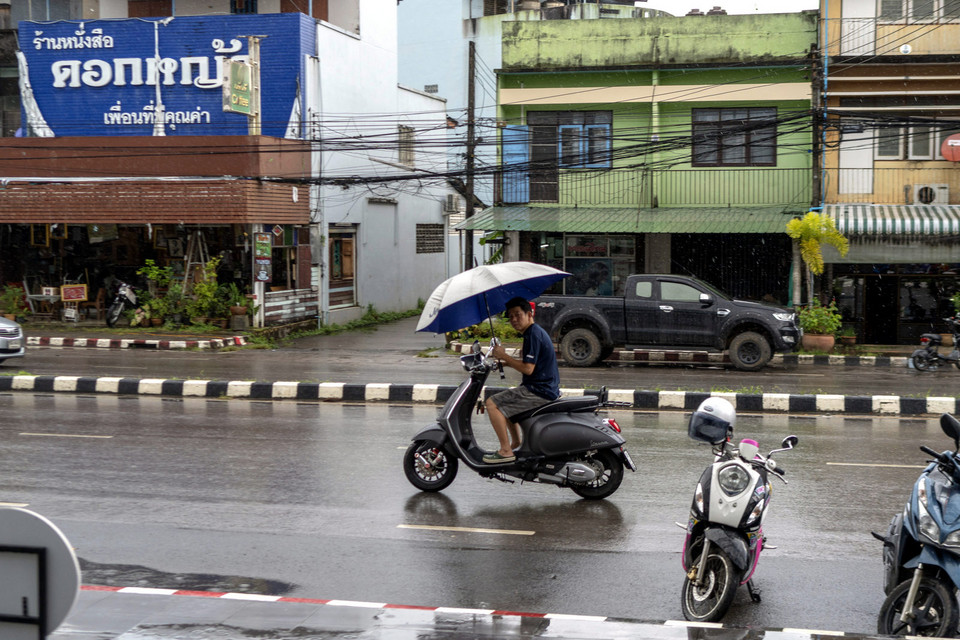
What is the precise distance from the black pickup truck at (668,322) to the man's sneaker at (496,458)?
1113cm

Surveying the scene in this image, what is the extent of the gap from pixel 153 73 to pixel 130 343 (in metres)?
8.07

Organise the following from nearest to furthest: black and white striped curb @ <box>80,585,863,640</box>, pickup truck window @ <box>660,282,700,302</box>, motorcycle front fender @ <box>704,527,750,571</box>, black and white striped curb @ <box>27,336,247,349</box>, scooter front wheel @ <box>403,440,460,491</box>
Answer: black and white striped curb @ <box>80,585,863,640</box>, motorcycle front fender @ <box>704,527,750,571</box>, scooter front wheel @ <box>403,440,460,491</box>, pickup truck window @ <box>660,282,700,302</box>, black and white striped curb @ <box>27,336,247,349</box>

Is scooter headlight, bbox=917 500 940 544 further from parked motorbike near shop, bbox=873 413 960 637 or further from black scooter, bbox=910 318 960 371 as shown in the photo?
black scooter, bbox=910 318 960 371

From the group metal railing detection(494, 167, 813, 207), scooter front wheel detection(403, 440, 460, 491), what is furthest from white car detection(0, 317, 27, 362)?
metal railing detection(494, 167, 813, 207)

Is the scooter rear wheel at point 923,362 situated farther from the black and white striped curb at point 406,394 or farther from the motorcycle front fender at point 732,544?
the motorcycle front fender at point 732,544

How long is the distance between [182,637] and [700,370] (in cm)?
1562

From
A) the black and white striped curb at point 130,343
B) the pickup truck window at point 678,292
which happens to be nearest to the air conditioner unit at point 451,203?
the black and white striped curb at point 130,343

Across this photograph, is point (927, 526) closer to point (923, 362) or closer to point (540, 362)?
point (540, 362)

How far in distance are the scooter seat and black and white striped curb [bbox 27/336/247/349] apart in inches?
640

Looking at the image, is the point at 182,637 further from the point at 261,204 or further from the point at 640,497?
the point at 261,204

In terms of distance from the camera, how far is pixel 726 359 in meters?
21.3

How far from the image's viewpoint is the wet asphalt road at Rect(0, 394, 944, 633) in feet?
20.7

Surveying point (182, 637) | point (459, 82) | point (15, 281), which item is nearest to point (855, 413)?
point (182, 637)

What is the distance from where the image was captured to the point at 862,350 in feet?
73.5
